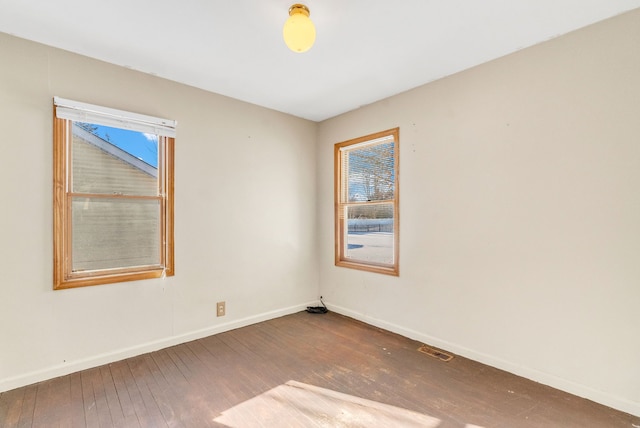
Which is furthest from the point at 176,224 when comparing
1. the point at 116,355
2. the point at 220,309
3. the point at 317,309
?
the point at 317,309

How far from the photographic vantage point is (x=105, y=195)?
261 centimetres

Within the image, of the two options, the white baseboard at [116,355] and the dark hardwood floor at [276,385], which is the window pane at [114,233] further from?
the dark hardwood floor at [276,385]

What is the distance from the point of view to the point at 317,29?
84.2 inches

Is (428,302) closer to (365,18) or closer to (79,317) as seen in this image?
(365,18)

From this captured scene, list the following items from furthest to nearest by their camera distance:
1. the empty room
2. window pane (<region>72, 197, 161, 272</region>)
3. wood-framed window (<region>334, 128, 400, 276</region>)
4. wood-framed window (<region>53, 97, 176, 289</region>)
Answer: wood-framed window (<region>334, 128, 400, 276</region>), window pane (<region>72, 197, 161, 272</region>), wood-framed window (<region>53, 97, 176, 289</region>), the empty room

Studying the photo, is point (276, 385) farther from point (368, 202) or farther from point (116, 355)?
point (368, 202)

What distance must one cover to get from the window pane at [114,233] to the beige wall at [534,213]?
248 centimetres

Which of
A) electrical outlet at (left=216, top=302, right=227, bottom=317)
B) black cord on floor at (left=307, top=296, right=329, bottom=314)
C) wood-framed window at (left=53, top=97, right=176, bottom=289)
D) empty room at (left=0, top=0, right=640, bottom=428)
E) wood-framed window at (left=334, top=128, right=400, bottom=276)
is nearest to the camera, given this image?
empty room at (left=0, top=0, right=640, bottom=428)

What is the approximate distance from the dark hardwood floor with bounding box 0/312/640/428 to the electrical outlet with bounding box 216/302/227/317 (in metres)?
0.29

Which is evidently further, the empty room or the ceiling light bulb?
the empty room

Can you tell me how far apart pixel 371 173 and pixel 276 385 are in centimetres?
239

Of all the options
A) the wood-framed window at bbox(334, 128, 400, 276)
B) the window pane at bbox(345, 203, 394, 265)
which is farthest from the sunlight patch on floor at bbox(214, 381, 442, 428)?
the window pane at bbox(345, 203, 394, 265)

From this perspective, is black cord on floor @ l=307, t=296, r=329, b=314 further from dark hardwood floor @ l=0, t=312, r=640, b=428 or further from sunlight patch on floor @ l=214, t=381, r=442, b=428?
sunlight patch on floor @ l=214, t=381, r=442, b=428

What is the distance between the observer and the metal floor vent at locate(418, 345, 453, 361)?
2.65m
